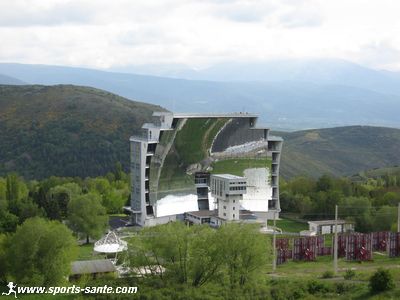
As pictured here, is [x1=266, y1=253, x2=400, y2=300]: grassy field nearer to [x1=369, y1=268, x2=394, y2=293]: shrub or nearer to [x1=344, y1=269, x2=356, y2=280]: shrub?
[x1=344, y1=269, x2=356, y2=280]: shrub

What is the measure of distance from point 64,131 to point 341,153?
8491 cm

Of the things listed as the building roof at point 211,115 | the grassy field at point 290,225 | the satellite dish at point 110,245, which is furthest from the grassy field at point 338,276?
the building roof at point 211,115

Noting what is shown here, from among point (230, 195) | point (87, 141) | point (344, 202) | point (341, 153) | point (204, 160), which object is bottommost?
point (344, 202)

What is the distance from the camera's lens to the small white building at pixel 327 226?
61.8m

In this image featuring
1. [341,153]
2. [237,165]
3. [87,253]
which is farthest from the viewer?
[341,153]

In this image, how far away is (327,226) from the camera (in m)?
63.0

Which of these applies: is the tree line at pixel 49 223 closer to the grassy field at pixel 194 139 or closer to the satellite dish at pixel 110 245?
the satellite dish at pixel 110 245

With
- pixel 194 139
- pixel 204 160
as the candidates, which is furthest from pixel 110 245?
pixel 204 160

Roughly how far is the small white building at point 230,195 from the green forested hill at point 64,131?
208ft

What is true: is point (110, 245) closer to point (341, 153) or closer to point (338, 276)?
point (338, 276)

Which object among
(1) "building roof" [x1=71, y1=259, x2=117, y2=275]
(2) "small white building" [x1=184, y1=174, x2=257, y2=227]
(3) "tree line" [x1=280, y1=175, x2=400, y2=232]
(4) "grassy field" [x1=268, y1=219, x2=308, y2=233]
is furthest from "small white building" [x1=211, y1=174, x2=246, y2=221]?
(1) "building roof" [x1=71, y1=259, x2=117, y2=275]

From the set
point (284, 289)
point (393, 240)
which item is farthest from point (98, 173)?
point (284, 289)

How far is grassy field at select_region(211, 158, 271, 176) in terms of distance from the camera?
71.2 metres

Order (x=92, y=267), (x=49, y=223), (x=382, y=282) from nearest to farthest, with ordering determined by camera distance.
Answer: (x=382, y=282) < (x=92, y=267) < (x=49, y=223)
